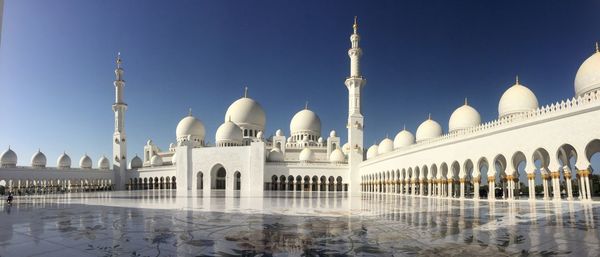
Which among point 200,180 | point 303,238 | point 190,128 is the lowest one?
point 303,238

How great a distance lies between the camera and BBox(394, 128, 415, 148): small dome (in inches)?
1510

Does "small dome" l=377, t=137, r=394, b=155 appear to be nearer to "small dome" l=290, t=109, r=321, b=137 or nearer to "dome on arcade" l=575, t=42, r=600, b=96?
"small dome" l=290, t=109, r=321, b=137

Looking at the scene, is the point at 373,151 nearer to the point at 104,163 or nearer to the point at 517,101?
the point at 517,101

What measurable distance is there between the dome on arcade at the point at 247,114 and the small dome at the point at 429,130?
1806 cm

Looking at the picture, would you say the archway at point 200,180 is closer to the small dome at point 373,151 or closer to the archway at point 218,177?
the archway at point 218,177

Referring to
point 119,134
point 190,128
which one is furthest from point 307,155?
point 119,134

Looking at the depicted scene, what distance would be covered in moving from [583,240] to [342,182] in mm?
33337

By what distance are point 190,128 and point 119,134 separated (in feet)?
23.9

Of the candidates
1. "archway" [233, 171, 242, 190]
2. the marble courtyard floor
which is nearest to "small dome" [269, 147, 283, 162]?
"archway" [233, 171, 242, 190]

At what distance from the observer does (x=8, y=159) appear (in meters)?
40.9

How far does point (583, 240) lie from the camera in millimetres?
5625

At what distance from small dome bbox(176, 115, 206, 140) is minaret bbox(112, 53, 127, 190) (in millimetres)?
5749

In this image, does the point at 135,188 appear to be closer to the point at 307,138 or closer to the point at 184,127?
the point at 184,127

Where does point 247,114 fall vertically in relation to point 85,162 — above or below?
above
